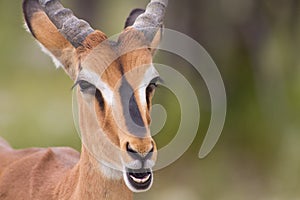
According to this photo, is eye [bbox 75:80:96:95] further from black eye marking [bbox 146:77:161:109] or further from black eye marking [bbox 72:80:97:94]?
black eye marking [bbox 146:77:161:109]

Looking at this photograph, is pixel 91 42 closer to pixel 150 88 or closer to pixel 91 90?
pixel 91 90

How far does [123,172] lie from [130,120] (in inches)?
12.6

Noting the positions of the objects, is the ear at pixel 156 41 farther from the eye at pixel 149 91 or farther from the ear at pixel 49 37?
the ear at pixel 49 37

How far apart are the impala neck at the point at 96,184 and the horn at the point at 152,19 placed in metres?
0.77

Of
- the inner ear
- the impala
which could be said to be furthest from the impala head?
the inner ear

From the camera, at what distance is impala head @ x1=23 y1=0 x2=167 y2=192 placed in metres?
4.82

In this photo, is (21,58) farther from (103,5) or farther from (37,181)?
(37,181)

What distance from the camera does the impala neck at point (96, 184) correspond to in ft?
17.2

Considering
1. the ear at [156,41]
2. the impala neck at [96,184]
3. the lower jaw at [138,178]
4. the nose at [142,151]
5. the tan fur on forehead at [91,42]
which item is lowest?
the impala neck at [96,184]

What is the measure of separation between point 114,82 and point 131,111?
22cm

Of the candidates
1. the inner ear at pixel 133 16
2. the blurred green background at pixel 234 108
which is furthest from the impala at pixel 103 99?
the blurred green background at pixel 234 108

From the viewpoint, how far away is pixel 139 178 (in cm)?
484

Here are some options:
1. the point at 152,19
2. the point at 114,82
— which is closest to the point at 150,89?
the point at 114,82

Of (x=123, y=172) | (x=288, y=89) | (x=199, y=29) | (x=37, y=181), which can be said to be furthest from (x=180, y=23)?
(x=123, y=172)
